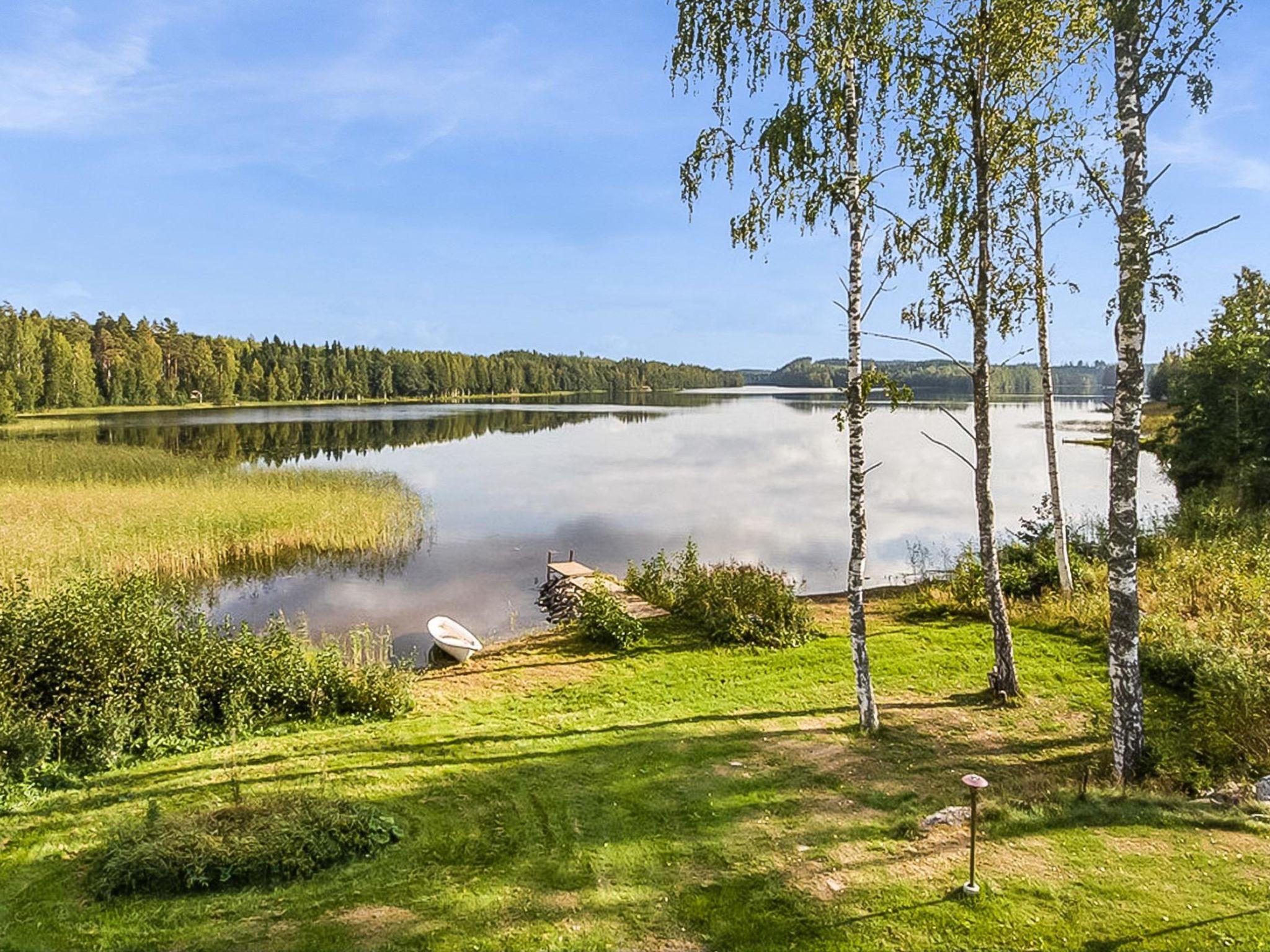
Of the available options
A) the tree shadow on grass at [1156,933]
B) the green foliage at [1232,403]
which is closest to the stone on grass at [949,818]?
the tree shadow on grass at [1156,933]

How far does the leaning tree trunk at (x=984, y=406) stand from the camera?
8742 mm

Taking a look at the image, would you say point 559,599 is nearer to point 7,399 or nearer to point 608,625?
point 608,625

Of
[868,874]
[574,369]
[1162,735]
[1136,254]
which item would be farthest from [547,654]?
Answer: [574,369]

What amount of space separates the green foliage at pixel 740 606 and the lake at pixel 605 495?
3697 mm

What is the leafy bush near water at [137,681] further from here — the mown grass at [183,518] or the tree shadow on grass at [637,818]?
the mown grass at [183,518]

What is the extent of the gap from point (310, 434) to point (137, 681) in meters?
57.7

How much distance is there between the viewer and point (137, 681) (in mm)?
8523

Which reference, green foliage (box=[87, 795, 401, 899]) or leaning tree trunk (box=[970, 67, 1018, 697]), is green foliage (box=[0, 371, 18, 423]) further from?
leaning tree trunk (box=[970, 67, 1018, 697])

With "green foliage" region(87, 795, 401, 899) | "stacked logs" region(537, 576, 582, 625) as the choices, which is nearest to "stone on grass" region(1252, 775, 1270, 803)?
"green foliage" region(87, 795, 401, 899)

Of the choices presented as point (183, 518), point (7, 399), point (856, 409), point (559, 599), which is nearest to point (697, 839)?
point (856, 409)

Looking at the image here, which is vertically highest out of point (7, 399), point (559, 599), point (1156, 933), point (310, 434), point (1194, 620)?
point (7, 399)

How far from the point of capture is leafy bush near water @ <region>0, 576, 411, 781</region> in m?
7.64

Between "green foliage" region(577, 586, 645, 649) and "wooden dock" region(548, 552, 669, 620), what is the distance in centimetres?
76

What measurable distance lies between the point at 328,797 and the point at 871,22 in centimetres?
996
